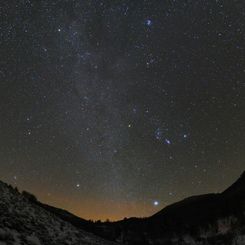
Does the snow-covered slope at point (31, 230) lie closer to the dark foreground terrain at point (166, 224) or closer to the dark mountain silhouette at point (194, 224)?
the dark foreground terrain at point (166, 224)

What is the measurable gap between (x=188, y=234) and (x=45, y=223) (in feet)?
56.4

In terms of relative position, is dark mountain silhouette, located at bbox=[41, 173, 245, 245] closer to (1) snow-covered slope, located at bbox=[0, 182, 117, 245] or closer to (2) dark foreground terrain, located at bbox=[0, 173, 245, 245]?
(2) dark foreground terrain, located at bbox=[0, 173, 245, 245]

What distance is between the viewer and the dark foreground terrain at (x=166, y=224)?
18.9 metres

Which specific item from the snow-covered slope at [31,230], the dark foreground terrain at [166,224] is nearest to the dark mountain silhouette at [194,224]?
the dark foreground terrain at [166,224]

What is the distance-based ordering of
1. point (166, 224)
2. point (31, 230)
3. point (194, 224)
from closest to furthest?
point (31, 230), point (194, 224), point (166, 224)

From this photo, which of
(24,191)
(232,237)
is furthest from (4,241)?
(24,191)

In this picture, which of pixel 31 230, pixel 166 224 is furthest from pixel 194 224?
pixel 31 230

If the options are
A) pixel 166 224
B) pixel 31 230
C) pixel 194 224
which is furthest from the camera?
pixel 166 224

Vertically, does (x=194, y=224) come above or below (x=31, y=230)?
above

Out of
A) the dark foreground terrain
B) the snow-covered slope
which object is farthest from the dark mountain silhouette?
the snow-covered slope

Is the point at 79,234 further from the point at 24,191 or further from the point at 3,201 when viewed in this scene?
the point at 24,191

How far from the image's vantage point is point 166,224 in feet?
110

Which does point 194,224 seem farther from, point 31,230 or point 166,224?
point 31,230

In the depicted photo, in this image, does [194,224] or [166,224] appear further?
[166,224]
